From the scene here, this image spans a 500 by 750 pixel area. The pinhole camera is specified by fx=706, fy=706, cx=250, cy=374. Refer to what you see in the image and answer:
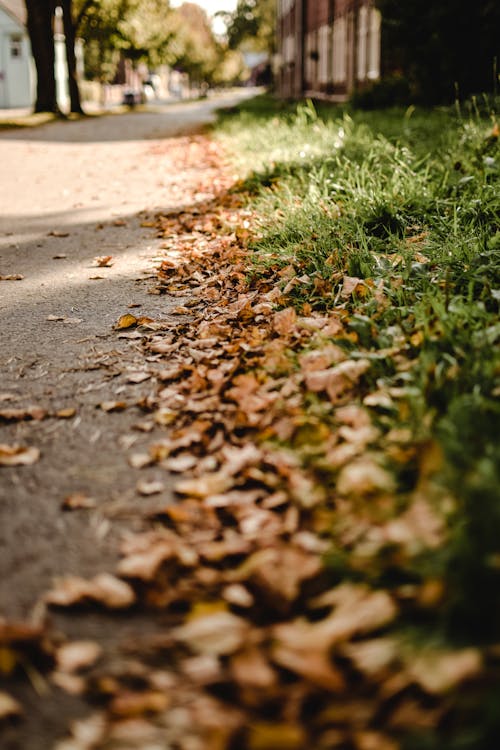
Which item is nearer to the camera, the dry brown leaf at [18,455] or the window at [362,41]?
the dry brown leaf at [18,455]

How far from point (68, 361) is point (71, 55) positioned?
26.7m

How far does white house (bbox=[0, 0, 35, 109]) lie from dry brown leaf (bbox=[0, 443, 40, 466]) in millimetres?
41165

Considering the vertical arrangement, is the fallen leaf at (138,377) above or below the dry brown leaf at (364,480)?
below

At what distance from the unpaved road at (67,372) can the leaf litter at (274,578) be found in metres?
0.08

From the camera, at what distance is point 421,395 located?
2.58 meters

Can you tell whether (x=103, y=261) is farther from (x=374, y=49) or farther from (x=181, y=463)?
(x=374, y=49)

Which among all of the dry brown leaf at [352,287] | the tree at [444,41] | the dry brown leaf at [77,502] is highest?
the tree at [444,41]

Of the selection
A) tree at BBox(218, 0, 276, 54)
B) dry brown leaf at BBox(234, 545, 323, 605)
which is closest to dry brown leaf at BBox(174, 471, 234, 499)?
dry brown leaf at BBox(234, 545, 323, 605)

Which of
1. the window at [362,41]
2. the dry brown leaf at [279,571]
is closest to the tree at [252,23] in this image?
the window at [362,41]

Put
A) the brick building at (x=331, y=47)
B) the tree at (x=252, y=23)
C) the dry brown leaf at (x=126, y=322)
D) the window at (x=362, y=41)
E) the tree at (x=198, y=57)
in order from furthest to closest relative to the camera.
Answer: the tree at (x=252, y=23), the tree at (x=198, y=57), the window at (x=362, y=41), the brick building at (x=331, y=47), the dry brown leaf at (x=126, y=322)

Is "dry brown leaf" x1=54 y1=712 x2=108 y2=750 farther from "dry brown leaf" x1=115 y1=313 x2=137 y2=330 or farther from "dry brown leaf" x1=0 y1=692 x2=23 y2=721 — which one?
"dry brown leaf" x1=115 y1=313 x2=137 y2=330

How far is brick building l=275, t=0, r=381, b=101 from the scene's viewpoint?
1933cm

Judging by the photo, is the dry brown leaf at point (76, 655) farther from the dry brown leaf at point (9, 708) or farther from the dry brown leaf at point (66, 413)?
the dry brown leaf at point (66, 413)

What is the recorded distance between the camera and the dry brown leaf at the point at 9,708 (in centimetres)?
155
